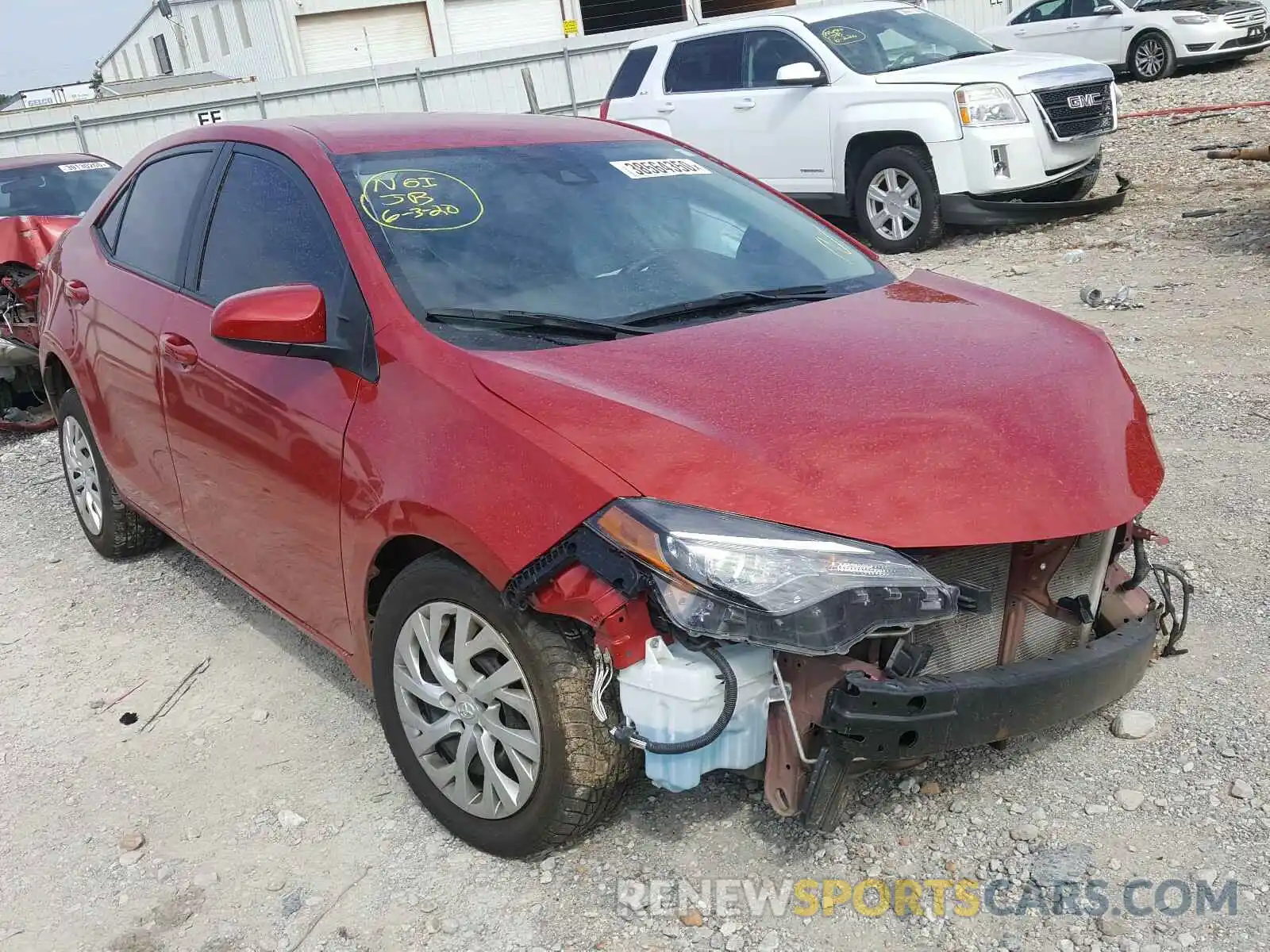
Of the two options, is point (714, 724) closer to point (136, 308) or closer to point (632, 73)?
point (136, 308)

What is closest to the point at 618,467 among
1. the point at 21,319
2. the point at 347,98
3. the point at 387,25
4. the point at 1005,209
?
the point at 21,319

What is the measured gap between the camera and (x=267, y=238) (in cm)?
339

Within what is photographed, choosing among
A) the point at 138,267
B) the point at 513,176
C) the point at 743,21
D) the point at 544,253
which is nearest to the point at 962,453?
the point at 544,253

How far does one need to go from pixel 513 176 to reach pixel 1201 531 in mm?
2657

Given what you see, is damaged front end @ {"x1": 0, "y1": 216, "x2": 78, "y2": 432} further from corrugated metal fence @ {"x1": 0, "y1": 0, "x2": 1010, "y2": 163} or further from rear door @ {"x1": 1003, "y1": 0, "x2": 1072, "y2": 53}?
corrugated metal fence @ {"x1": 0, "y1": 0, "x2": 1010, "y2": 163}

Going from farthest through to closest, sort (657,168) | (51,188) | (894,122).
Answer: (894,122) < (51,188) < (657,168)

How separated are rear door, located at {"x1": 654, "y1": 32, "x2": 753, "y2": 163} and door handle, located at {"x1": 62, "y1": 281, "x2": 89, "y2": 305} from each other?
7.12m

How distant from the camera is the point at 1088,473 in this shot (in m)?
2.53

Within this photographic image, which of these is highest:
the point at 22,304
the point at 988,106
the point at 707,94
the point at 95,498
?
the point at 707,94

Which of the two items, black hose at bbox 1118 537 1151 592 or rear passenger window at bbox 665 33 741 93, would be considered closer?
black hose at bbox 1118 537 1151 592

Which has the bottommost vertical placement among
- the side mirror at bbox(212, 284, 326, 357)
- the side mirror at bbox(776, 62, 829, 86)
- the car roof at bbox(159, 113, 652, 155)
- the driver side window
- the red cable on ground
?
the red cable on ground

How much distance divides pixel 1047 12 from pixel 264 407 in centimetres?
1763

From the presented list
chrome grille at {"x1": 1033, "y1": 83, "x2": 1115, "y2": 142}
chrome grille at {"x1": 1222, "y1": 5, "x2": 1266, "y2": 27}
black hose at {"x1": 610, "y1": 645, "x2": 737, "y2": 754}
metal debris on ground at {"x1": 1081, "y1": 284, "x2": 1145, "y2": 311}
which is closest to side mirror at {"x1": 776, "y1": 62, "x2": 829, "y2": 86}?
chrome grille at {"x1": 1033, "y1": 83, "x2": 1115, "y2": 142}

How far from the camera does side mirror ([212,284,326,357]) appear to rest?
9.38ft
